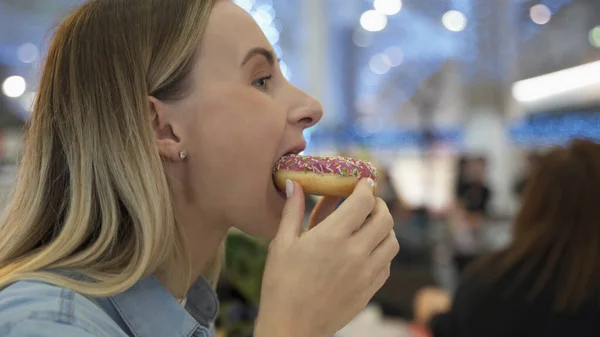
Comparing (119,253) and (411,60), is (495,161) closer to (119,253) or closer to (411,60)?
(411,60)

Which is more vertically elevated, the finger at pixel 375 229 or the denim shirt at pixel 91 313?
the finger at pixel 375 229

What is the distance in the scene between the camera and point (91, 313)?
0.87 meters

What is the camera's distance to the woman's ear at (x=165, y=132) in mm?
1082

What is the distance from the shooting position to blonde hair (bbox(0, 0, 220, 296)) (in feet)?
3.18

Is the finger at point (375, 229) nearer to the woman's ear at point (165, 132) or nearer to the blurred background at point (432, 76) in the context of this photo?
the woman's ear at point (165, 132)

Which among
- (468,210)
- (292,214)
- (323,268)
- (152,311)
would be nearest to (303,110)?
(292,214)

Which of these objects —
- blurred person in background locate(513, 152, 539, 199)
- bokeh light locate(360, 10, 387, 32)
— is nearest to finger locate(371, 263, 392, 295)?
blurred person in background locate(513, 152, 539, 199)

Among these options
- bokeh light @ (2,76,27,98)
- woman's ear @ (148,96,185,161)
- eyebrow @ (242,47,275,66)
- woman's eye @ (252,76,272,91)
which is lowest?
woman's ear @ (148,96,185,161)

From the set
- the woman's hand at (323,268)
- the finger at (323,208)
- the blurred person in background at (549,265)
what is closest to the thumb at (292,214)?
the woman's hand at (323,268)

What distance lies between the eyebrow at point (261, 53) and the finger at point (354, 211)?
1.06ft

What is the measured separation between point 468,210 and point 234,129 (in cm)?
451

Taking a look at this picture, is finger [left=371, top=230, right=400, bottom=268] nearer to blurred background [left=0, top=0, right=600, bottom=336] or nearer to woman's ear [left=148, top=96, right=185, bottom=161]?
woman's ear [left=148, top=96, right=185, bottom=161]

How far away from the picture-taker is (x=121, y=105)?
103 centimetres

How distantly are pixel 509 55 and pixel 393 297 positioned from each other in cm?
565
